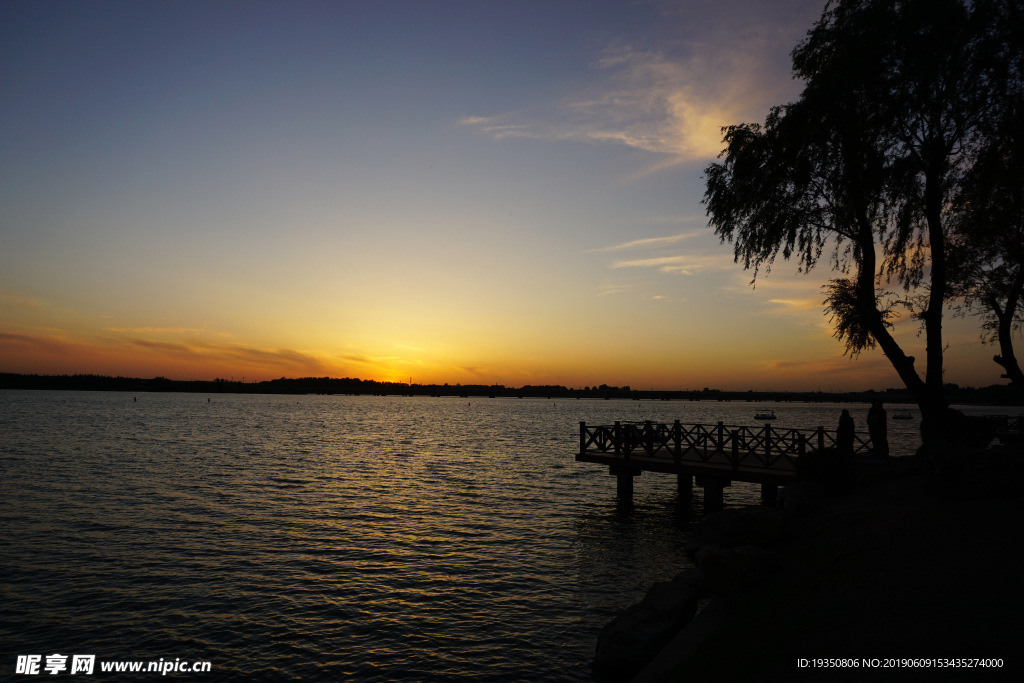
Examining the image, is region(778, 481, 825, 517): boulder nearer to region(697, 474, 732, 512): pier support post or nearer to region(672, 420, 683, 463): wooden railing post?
region(697, 474, 732, 512): pier support post

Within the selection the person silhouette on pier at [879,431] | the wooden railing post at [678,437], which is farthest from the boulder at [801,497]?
the person silhouette on pier at [879,431]

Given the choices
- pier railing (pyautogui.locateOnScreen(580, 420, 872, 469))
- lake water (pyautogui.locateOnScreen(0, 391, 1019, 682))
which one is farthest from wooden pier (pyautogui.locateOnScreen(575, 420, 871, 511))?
lake water (pyautogui.locateOnScreen(0, 391, 1019, 682))

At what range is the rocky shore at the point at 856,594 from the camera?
7.20 meters

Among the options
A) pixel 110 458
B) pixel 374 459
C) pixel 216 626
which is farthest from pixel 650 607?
pixel 110 458

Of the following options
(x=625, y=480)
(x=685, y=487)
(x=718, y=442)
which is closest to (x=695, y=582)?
(x=625, y=480)

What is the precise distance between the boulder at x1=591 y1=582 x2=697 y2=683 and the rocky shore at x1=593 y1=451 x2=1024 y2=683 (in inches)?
0.9

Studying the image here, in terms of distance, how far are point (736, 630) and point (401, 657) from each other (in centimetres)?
630

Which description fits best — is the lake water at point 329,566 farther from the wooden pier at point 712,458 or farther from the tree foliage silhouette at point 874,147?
the tree foliage silhouette at point 874,147

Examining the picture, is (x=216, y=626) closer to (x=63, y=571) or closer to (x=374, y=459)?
(x=63, y=571)

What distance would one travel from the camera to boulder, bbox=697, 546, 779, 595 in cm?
1042

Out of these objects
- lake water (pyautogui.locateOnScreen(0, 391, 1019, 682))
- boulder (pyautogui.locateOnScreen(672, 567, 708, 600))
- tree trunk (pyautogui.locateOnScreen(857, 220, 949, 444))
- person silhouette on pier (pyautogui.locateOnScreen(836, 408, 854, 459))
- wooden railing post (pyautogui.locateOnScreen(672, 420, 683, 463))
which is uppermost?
tree trunk (pyautogui.locateOnScreen(857, 220, 949, 444))

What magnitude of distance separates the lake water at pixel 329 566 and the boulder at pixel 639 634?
2.07 feet

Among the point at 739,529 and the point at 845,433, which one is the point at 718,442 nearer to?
the point at 845,433

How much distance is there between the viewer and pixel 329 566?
55.7 feet
